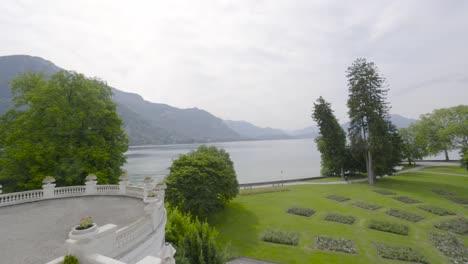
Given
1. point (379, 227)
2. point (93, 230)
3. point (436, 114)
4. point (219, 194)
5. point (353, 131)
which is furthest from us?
point (436, 114)

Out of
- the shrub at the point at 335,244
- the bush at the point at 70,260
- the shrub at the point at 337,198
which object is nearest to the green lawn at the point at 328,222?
the shrub at the point at 335,244

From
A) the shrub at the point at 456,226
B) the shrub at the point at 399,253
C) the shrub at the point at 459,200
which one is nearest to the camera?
the shrub at the point at 399,253

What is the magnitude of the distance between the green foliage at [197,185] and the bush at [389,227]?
53.1 feet

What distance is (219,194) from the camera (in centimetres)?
2619

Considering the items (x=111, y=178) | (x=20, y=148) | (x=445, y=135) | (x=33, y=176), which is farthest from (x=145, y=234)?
(x=445, y=135)

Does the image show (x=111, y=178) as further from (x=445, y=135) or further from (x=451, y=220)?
(x=445, y=135)

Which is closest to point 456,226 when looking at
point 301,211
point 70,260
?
point 301,211

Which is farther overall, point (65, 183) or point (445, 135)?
point (445, 135)

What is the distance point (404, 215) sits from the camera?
25141 mm

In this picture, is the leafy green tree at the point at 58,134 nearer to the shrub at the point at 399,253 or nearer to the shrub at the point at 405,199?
the shrub at the point at 399,253

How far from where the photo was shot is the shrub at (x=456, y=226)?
20737 mm

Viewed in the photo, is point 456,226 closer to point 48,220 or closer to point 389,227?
point 389,227

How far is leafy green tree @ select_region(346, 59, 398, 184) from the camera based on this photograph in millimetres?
40531

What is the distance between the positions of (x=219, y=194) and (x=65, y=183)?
15041 millimetres
